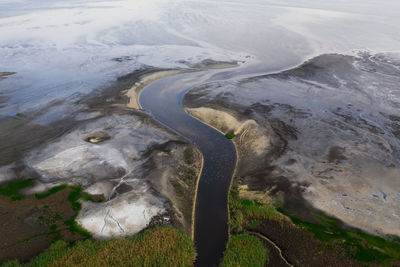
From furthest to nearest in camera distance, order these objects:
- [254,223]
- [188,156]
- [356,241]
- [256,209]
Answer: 1. [188,156]
2. [256,209]
3. [254,223]
4. [356,241]

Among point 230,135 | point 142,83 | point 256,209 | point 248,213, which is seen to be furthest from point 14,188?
point 142,83

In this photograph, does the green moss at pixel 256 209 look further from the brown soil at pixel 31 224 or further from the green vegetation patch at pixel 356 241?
the brown soil at pixel 31 224

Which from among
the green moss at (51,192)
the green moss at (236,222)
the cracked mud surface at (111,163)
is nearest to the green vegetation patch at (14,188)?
the cracked mud surface at (111,163)

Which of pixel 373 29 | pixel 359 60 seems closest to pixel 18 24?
pixel 359 60

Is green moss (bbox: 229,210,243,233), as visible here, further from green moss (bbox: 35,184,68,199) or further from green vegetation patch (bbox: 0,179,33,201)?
green vegetation patch (bbox: 0,179,33,201)

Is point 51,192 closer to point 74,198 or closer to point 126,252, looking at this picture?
point 74,198

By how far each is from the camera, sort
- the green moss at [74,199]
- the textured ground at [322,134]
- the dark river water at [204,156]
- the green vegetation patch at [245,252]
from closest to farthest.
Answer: the green vegetation patch at [245,252]
the green moss at [74,199]
the dark river water at [204,156]
the textured ground at [322,134]
